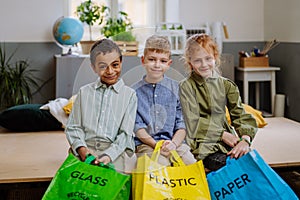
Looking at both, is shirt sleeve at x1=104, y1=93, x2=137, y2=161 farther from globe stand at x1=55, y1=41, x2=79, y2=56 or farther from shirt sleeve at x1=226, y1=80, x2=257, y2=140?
globe stand at x1=55, y1=41, x2=79, y2=56

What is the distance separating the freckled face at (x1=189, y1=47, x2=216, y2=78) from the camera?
4.91 feet

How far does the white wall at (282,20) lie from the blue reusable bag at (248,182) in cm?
241

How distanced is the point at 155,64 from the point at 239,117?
1.32 feet

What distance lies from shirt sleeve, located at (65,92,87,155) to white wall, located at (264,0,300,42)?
2668 millimetres

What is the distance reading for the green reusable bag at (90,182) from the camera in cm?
158

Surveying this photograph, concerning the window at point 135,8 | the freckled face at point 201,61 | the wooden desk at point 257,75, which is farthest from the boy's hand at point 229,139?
the window at point 135,8

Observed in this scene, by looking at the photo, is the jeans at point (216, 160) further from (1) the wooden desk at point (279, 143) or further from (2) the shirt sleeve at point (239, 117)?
(1) the wooden desk at point (279, 143)

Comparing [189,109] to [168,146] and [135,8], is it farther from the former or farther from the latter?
[135,8]

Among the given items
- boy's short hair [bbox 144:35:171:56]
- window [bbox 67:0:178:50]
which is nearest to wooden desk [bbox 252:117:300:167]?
boy's short hair [bbox 144:35:171:56]

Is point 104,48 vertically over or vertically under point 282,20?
under

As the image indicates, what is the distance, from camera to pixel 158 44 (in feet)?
4.79

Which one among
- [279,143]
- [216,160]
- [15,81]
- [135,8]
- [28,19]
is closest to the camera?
[216,160]

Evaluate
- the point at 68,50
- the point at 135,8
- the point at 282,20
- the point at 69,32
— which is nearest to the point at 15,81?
the point at 68,50

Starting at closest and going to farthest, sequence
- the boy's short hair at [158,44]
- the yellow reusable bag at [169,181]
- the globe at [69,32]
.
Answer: the boy's short hair at [158,44], the yellow reusable bag at [169,181], the globe at [69,32]
